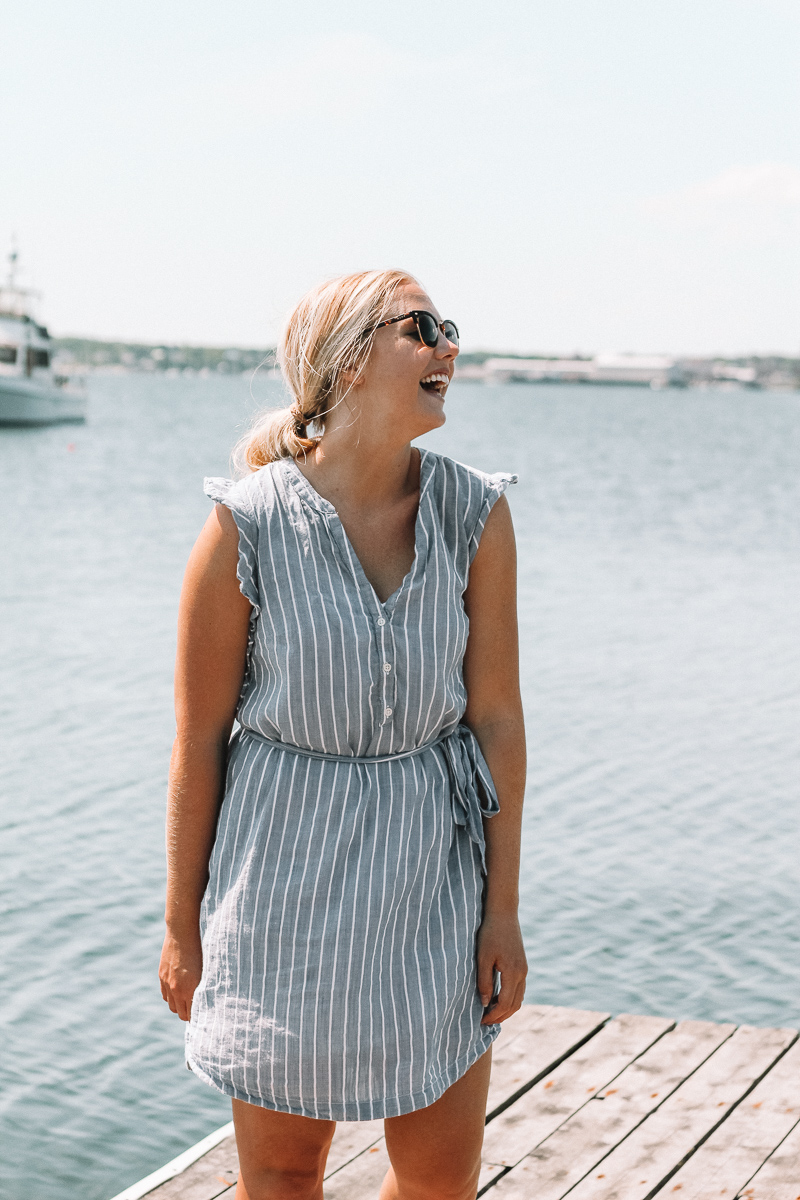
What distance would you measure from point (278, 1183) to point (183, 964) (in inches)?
15.5

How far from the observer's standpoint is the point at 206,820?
224cm

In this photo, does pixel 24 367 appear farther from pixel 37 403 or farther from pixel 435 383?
pixel 435 383

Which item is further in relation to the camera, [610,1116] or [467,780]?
[610,1116]

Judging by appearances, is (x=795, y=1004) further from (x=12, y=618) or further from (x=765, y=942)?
(x=12, y=618)

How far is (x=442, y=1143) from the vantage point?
2.24m

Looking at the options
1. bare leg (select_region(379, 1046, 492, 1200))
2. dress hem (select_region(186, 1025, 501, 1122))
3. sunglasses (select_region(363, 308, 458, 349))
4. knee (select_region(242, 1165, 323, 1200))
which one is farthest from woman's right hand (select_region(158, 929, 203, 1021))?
sunglasses (select_region(363, 308, 458, 349))

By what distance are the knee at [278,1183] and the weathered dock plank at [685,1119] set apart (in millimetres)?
1278

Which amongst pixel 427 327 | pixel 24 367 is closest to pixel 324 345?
pixel 427 327

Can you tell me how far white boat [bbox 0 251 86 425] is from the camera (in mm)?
54531

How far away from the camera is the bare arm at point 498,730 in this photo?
2301 mm

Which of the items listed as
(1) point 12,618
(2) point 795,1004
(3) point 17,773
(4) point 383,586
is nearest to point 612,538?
(1) point 12,618

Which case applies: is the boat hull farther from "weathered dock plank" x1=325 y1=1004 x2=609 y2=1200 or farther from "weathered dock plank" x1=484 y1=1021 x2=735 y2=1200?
"weathered dock plank" x1=484 y1=1021 x2=735 y2=1200

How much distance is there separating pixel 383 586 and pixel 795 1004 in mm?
4623

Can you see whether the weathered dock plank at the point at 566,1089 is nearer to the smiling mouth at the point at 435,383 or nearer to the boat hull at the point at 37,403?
the smiling mouth at the point at 435,383
